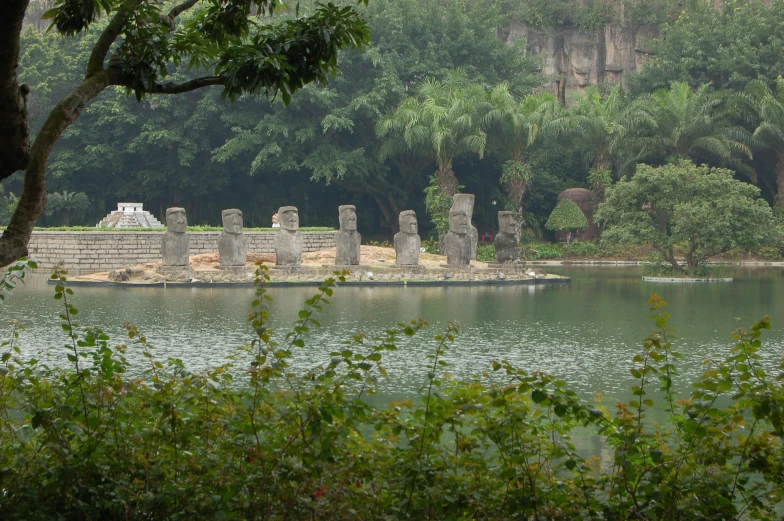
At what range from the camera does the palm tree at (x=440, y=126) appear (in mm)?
33125

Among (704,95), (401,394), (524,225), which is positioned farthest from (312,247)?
(401,394)

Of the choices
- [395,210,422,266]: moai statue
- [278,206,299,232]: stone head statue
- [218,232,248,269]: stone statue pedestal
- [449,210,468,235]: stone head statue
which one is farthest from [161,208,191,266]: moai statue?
[449,210,468,235]: stone head statue

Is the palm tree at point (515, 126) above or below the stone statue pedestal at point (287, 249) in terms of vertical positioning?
above

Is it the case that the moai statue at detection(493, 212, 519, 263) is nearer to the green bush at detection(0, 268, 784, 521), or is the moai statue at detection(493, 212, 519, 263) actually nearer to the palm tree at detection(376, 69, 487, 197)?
the palm tree at detection(376, 69, 487, 197)

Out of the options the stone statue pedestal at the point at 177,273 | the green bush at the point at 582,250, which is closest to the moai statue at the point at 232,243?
the stone statue pedestal at the point at 177,273

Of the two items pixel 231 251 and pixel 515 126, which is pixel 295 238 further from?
pixel 515 126

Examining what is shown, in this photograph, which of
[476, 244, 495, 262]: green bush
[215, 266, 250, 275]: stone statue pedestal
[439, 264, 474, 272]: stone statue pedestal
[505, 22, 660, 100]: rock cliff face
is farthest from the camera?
[505, 22, 660, 100]: rock cliff face

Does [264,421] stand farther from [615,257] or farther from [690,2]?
[690,2]

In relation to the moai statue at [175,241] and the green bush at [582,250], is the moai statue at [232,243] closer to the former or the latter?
the moai statue at [175,241]

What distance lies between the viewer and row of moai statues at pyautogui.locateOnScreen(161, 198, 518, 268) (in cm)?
2333

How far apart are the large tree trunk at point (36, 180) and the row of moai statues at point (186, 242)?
1810 cm

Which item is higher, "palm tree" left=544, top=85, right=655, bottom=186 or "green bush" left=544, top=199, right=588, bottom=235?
"palm tree" left=544, top=85, right=655, bottom=186

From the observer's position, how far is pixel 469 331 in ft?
49.0

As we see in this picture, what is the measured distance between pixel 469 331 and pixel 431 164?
1026 inches
